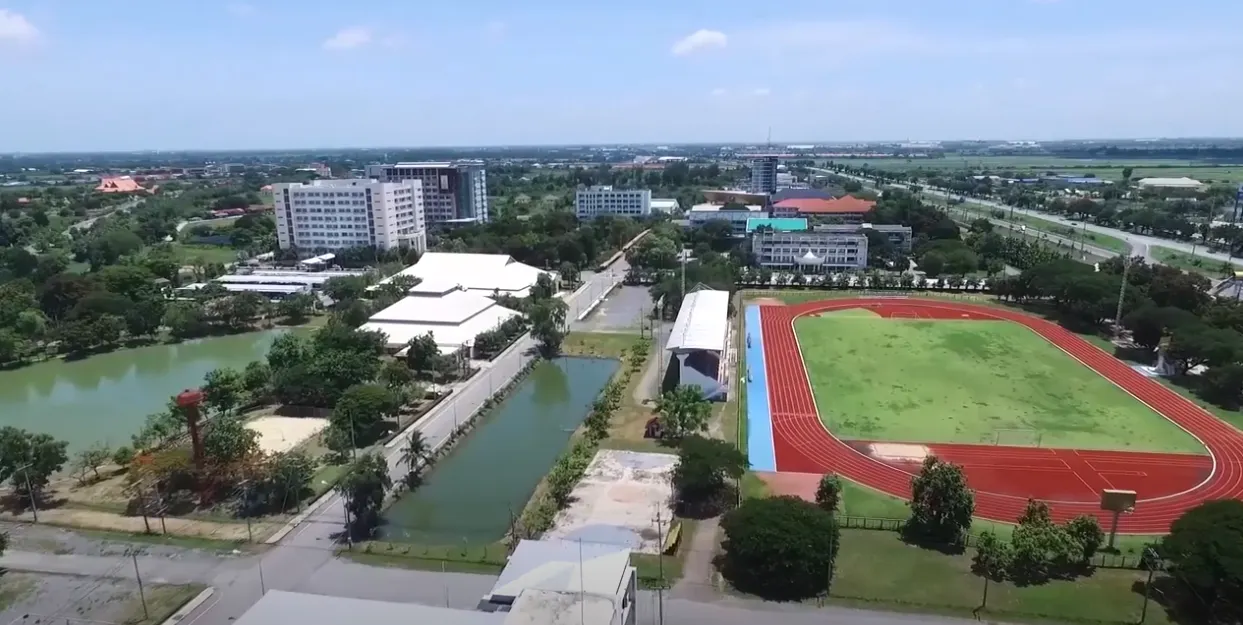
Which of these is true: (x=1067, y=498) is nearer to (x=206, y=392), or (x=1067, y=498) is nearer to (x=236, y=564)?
(x=236, y=564)

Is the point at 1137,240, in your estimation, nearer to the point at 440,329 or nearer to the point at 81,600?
the point at 440,329

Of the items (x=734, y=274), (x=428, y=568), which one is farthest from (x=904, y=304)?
(x=428, y=568)

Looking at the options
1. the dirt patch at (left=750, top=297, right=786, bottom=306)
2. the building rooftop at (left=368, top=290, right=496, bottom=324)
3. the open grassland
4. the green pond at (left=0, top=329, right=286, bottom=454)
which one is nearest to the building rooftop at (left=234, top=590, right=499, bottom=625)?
the green pond at (left=0, top=329, right=286, bottom=454)

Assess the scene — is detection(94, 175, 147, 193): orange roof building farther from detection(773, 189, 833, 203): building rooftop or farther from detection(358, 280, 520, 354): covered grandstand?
detection(773, 189, 833, 203): building rooftop

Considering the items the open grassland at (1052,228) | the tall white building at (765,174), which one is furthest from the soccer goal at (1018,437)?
the tall white building at (765,174)

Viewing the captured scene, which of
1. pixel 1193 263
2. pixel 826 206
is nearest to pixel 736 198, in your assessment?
pixel 826 206

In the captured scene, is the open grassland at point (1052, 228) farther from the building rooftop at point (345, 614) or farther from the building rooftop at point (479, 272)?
the building rooftop at point (345, 614)
